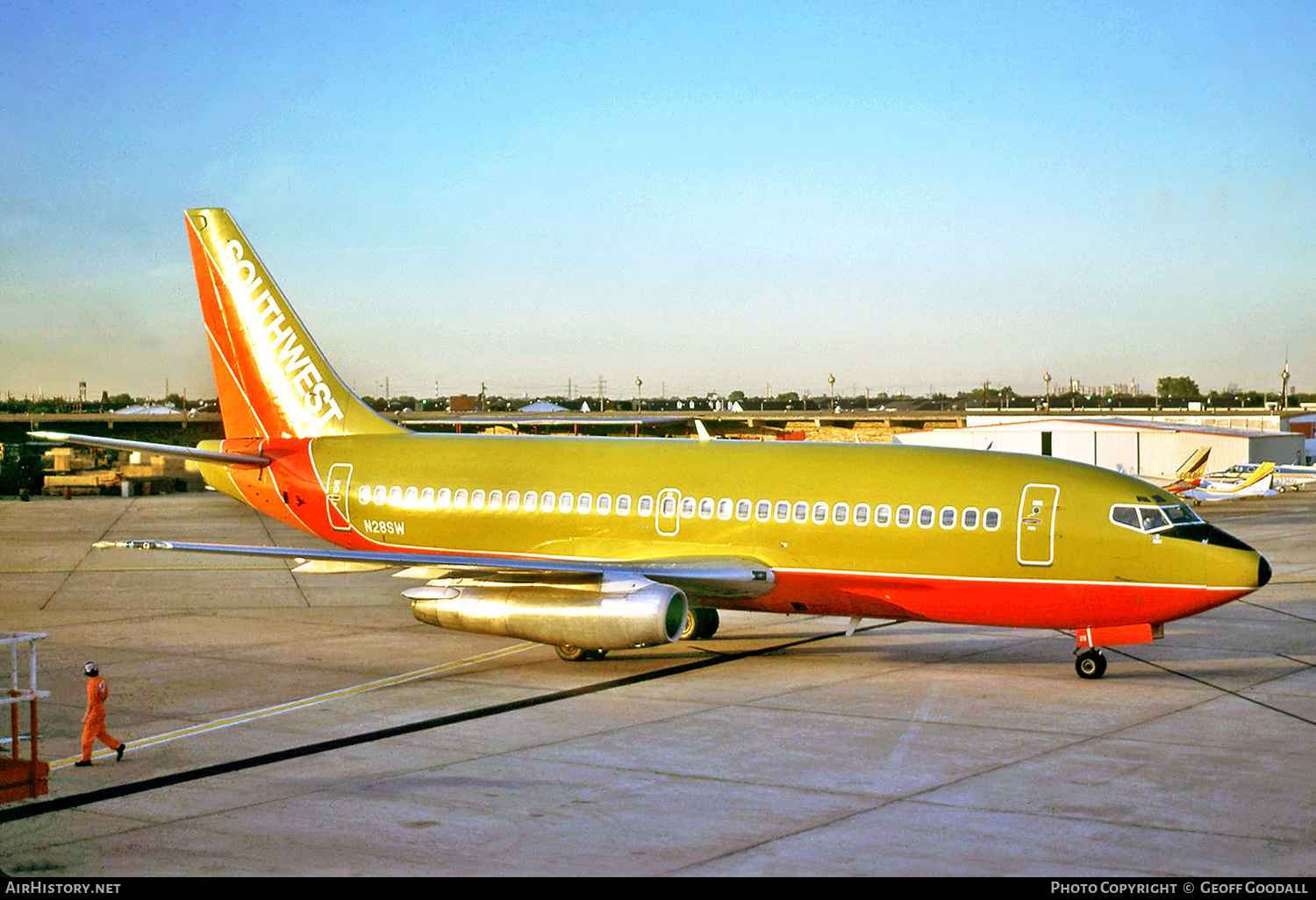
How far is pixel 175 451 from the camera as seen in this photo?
29875mm

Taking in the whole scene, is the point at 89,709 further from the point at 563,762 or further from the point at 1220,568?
the point at 1220,568

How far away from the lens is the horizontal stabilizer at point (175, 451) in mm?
27656

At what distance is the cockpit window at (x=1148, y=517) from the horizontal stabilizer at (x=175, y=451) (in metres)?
19.5

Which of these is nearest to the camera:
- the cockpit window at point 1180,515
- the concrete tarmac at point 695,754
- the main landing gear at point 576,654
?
the concrete tarmac at point 695,754

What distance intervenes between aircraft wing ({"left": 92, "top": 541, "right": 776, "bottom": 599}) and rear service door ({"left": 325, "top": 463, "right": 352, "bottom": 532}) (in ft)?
16.3

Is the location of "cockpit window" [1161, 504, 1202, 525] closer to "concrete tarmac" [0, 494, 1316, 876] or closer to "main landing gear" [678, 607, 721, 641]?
"concrete tarmac" [0, 494, 1316, 876]

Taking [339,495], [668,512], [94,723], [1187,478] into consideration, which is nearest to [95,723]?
[94,723]

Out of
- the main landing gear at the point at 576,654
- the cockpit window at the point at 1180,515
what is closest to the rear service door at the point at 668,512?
the main landing gear at the point at 576,654

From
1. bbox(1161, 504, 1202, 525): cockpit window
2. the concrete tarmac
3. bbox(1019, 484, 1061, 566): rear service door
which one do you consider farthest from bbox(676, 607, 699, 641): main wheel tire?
bbox(1161, 504, 1202, 525): cockpit window

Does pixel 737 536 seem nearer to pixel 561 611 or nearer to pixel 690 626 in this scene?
pixel 690 626

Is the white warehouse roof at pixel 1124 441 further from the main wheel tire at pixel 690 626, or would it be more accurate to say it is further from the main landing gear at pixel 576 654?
the main landing gear at pixel 576 654

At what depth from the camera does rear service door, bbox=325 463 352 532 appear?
98.6ft

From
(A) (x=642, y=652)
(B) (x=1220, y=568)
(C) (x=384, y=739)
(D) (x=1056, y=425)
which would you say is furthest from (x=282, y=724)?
(D) (x=1056, y=425)

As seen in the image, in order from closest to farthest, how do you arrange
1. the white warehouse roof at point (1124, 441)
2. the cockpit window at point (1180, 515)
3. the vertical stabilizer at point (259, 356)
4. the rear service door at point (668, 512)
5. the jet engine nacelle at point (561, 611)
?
the jet engine nacelle at point (561, 611) → the cockpit window at point (1180, 515) → the rear service door at point (668, 512) → the vertical stabilizer at point (259, 356) → the white warehouse roof at point (1124, 441)
